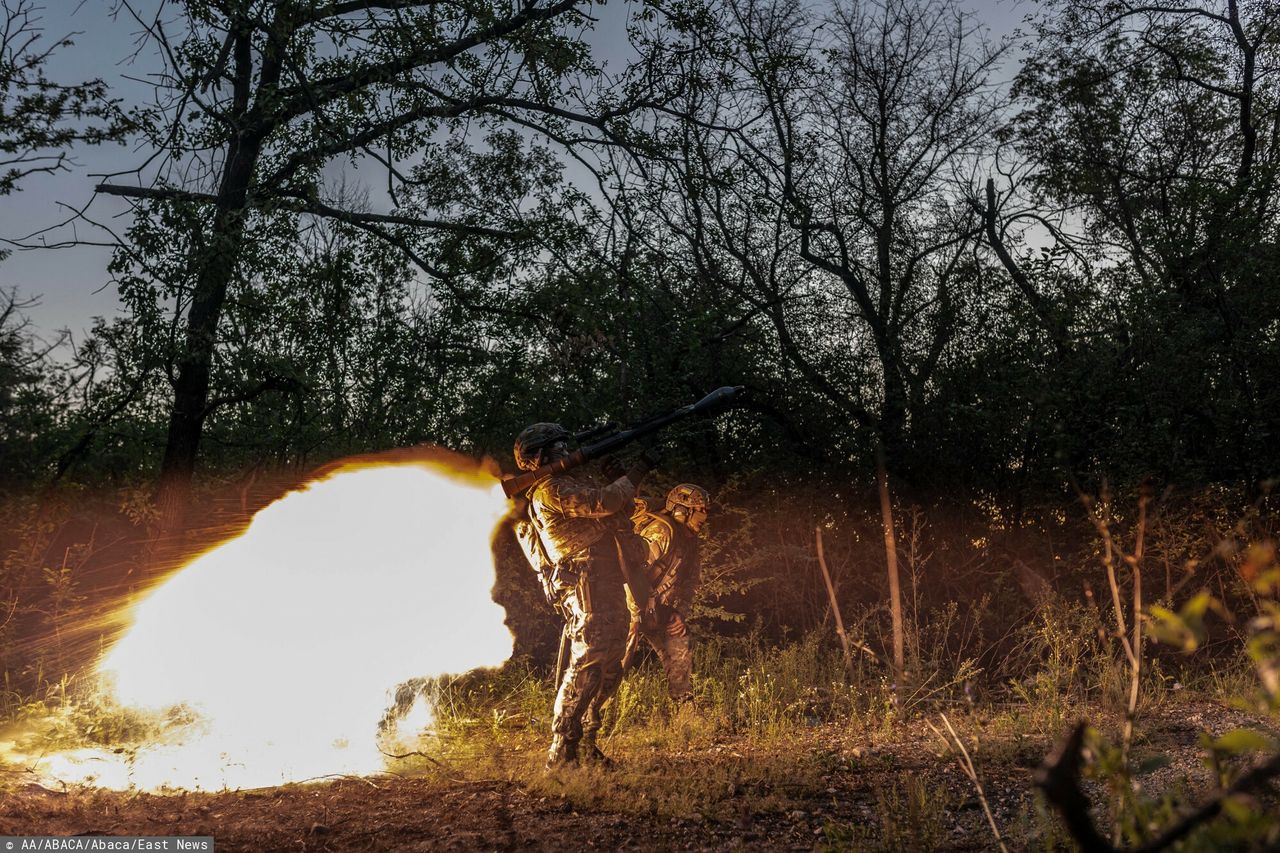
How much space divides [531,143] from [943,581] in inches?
278

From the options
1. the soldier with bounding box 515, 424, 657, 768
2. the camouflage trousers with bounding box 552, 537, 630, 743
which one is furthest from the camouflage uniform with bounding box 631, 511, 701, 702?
the camouflage trousers with bounding box 552, 537, 630, 743

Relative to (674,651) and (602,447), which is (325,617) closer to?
(674,651)

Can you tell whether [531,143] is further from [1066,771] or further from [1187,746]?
[1066,771]

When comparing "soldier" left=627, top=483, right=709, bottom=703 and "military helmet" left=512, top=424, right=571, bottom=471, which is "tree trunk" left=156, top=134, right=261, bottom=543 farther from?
"soldier" left=627, top=483, right=709, bottom=703

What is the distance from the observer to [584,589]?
7.24 metres

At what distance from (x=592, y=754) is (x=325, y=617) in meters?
2.79

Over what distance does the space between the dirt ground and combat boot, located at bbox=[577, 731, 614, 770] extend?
0.56 feet

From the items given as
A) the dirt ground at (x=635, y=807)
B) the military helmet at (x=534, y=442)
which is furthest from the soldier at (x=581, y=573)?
the dirt ground at (x=635, y=807)

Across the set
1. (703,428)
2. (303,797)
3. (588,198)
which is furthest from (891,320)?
(303,797)

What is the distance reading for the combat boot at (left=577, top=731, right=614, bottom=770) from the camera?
7.05 meters

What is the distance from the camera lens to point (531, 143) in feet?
39.9

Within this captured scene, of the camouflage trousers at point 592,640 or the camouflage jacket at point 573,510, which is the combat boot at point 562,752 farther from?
the camouflage jacket at point 573,510

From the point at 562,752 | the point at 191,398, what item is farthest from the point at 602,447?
the point at 191,398

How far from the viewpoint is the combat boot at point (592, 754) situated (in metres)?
7.05
